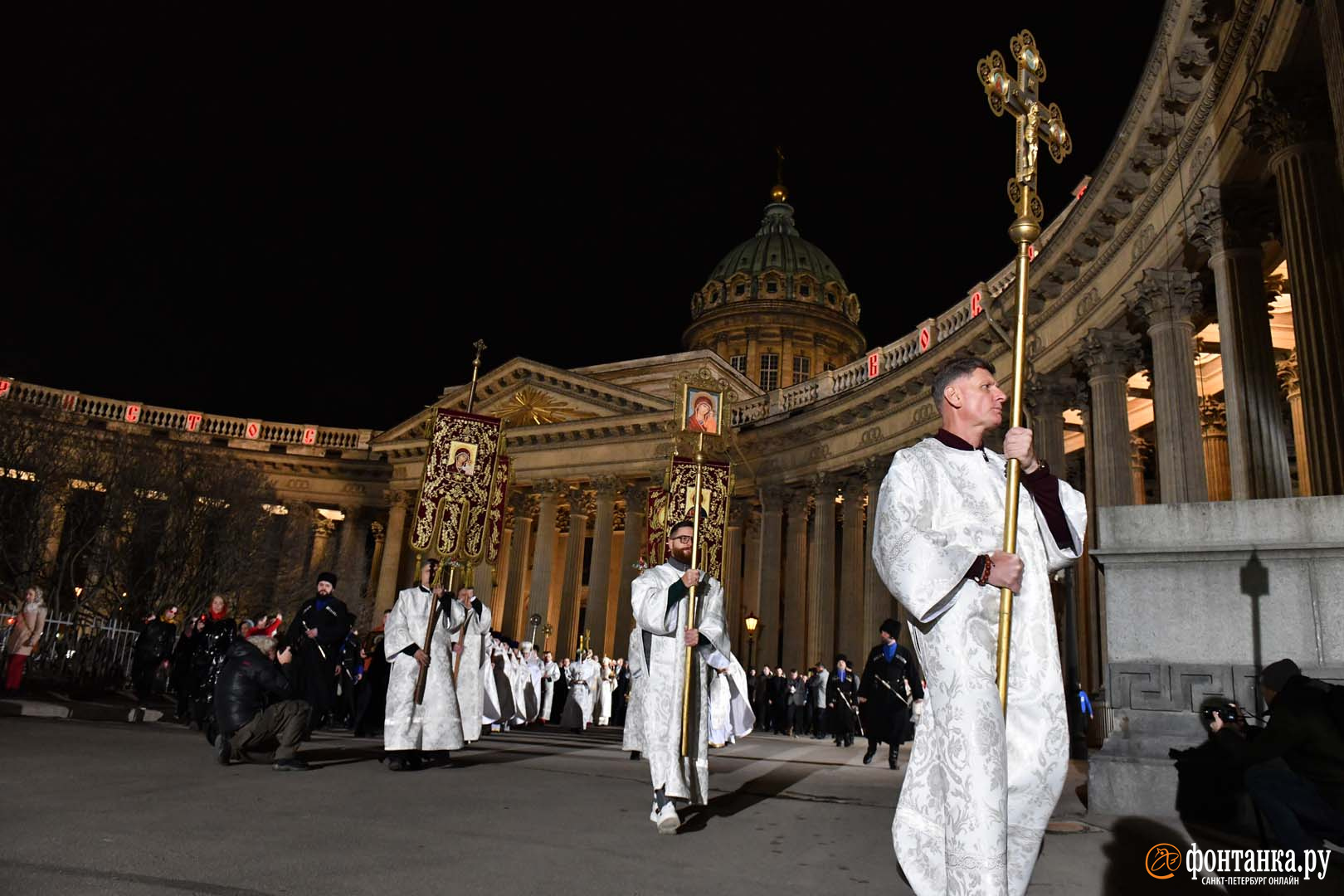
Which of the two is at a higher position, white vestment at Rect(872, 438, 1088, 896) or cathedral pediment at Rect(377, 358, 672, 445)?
cathedral pediment at Rect(377, 358, 672, 445)

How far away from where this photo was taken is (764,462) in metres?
35.6

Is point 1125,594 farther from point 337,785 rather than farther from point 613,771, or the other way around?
point 337,785

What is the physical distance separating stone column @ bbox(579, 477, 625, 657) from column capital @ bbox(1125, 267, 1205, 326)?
83.8ft

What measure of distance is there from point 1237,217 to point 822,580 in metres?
19.6

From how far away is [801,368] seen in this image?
57.3 metres

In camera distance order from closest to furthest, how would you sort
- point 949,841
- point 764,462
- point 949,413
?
1. point 949,841
2. point 949,413
3. point 764,462

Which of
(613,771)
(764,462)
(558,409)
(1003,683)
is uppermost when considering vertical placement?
(558,409)

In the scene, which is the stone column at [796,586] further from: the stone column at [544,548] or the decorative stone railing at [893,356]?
the stone column at [544,548]

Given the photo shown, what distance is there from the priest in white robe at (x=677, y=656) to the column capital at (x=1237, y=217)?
11.8 m

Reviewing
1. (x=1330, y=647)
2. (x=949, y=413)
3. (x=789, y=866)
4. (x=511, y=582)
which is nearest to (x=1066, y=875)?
(x=789, y=866)

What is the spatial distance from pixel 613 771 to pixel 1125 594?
6046 millimetres

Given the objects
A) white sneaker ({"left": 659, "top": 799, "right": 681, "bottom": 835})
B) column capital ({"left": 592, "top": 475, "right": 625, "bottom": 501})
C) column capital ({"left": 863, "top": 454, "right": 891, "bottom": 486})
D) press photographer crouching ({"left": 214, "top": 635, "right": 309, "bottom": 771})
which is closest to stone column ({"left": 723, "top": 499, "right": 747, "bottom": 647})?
column capital ({"left": 592, "top": 475, "right": 625, "bottom": 501})

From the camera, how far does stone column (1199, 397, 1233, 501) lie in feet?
69.8

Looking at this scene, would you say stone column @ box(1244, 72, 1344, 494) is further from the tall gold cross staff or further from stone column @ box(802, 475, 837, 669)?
stone column @ box(802, 475, 837, 669)
